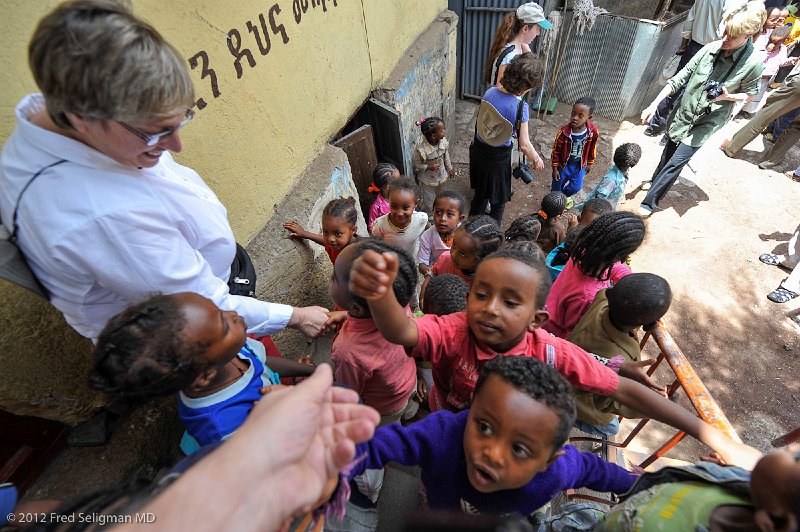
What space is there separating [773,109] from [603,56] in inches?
108

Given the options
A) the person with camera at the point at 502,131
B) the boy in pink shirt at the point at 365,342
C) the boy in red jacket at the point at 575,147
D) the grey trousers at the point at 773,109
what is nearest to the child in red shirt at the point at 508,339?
the boy in pink shirt at the point at 365,342

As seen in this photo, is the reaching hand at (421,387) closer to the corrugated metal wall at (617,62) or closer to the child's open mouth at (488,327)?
the child's open mouth at (488,327)

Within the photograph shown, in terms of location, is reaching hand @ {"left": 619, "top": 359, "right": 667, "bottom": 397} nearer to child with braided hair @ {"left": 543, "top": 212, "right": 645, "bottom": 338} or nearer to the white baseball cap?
child with braided hair @ {"left": 543, "top": 212, "right": 645, "bottom": 338}

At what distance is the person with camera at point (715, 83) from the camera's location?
12.6ft

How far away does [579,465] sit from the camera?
4.67 ft

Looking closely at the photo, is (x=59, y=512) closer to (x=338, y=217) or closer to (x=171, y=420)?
(x=171, y=420)

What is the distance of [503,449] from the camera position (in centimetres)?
120

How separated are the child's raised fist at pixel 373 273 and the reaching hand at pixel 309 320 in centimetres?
70

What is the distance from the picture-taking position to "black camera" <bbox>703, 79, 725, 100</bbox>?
419 cm

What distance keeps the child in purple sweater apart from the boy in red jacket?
368cm

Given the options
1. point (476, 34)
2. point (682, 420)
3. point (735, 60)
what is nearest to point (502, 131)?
point (735, 60)

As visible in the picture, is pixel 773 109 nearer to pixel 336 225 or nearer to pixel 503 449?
pixel 336 225

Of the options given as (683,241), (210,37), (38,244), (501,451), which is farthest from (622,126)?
(38,244)

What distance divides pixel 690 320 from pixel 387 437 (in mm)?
4178
